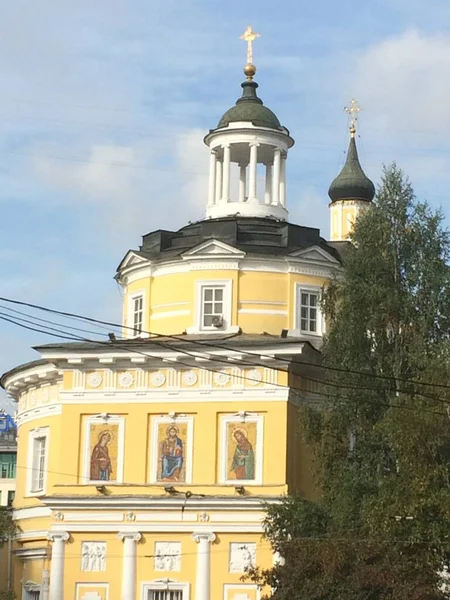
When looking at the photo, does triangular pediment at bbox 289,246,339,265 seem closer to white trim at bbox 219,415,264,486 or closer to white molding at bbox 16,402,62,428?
white trim at bbox 219,415,264,486

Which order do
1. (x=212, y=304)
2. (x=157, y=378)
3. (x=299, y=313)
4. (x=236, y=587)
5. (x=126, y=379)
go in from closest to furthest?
(x=236, y=587) → (x=157, y=378) → (x=126, y=379) → (x=212, y=304) → (x=299, y=313)

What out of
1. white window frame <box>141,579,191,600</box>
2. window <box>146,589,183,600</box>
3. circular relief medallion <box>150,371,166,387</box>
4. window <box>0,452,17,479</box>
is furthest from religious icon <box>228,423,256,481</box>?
window <box>0,452,17,479</box>

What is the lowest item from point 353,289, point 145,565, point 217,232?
point 145,565

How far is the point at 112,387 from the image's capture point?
4391 cm

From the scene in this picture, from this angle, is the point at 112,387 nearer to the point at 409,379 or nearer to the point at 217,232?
the point at 217,232

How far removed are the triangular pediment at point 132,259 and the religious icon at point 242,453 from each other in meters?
7.73

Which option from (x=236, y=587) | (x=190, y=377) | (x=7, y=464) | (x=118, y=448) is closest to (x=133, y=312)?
(x=190, y=377)

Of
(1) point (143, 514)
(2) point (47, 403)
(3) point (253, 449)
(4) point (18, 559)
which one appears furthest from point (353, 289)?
(4) point (18, 559)

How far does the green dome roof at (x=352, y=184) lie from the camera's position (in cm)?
7906

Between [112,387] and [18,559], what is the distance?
8.38 metres

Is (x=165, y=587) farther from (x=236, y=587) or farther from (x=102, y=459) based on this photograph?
(x=102, y=459)

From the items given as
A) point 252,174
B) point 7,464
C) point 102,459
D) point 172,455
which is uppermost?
point 252,174

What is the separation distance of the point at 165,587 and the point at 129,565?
130 centimetres

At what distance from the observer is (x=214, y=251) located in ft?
151
